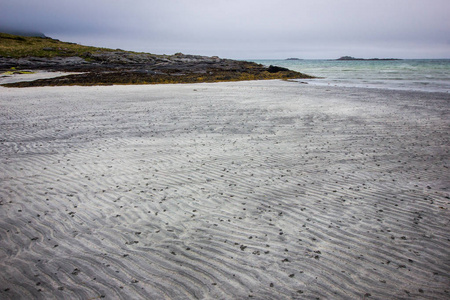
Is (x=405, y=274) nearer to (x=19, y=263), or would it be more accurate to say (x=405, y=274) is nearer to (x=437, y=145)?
(x=19, y=263)

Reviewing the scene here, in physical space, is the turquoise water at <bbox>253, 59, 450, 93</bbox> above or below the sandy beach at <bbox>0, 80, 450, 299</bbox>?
above

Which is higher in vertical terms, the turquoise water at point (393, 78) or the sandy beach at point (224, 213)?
the turquoise water at point (393, 78)

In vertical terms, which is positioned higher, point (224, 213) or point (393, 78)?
point (393, 78)

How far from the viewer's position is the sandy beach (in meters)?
3.76

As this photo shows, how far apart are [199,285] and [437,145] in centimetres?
987

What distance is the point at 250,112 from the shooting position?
15.0 metres

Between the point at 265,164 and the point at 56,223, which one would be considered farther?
the point at 265,164

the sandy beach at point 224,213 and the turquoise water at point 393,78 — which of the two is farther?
the turquoise water at point 393,78

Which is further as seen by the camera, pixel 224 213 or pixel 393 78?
pixel 393 78

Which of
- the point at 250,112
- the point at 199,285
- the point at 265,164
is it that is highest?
the point at 250,112

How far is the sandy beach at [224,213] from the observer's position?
3.76 metres

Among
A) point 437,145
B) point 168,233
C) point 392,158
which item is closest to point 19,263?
point 168,233

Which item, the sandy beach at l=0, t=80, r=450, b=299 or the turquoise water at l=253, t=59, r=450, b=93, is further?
the turquoise water at l=253, t=59, r=450, b=93

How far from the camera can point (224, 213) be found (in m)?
5.45
